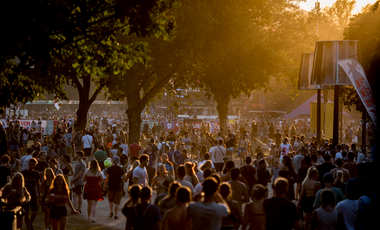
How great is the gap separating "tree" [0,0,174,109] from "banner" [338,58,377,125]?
8.54 m

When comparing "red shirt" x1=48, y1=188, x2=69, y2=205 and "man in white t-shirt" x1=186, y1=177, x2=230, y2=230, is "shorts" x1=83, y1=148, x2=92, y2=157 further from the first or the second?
"man in white t-shirt" x1=186, y1=177, x2=230, y2=230

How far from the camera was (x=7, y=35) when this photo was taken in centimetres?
850

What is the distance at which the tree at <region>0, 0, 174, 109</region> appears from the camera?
29.0ft

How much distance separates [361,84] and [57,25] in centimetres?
1058

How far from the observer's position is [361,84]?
15828 mm

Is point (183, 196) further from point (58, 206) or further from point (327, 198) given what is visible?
point (58, 206)

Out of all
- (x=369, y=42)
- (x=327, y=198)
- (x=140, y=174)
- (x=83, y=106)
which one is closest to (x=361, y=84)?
(x=140, y=174)

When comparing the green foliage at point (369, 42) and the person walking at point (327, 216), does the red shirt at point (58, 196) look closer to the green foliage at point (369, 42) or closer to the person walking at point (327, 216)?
the person walking at point (327, 216)

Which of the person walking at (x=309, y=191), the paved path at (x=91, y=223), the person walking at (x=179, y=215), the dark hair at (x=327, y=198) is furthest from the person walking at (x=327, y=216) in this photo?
the paved path at (x=91, y=223)

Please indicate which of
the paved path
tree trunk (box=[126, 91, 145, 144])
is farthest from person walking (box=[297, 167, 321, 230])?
tree trunk (box=[126, 91, 145, 144])

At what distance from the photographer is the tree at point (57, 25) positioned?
8828 millimetres

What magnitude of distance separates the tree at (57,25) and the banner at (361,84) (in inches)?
336

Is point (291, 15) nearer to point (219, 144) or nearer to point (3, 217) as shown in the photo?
point (219, 144)

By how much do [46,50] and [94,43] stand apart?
47.5 inches
